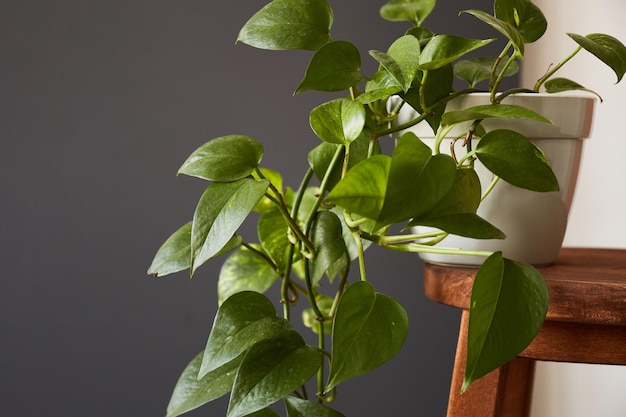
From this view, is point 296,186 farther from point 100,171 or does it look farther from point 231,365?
point 231,365

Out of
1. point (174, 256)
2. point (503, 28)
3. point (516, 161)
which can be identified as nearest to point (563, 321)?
point (516, 161)

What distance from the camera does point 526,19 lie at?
2.21 ft

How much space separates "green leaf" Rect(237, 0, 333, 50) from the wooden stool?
24 cm

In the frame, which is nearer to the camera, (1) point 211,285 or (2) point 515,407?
(2) point 515,407

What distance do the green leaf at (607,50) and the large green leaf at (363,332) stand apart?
25 cm

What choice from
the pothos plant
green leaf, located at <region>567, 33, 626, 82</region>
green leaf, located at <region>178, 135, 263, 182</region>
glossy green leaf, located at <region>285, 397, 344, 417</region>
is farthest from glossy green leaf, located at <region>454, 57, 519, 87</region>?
glossy green leaf, located at <region>285, 397, 344, 417</region>

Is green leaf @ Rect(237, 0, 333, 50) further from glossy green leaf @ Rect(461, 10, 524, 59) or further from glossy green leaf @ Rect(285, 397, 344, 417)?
glossy green leaf @ Rect(285, 397, 344, 417)

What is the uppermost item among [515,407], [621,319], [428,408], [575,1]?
[575,1]

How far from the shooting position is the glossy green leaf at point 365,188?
1.75ft

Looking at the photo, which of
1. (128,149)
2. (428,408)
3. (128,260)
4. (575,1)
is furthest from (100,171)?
(575,1)

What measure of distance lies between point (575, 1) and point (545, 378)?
73 cm

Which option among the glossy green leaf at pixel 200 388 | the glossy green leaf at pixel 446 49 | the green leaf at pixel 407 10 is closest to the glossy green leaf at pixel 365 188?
the glossy green leaf at pixel 446 49

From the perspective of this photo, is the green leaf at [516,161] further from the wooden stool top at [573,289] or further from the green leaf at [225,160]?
the green leaf at [225,160]

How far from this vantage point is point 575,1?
1.42 m
